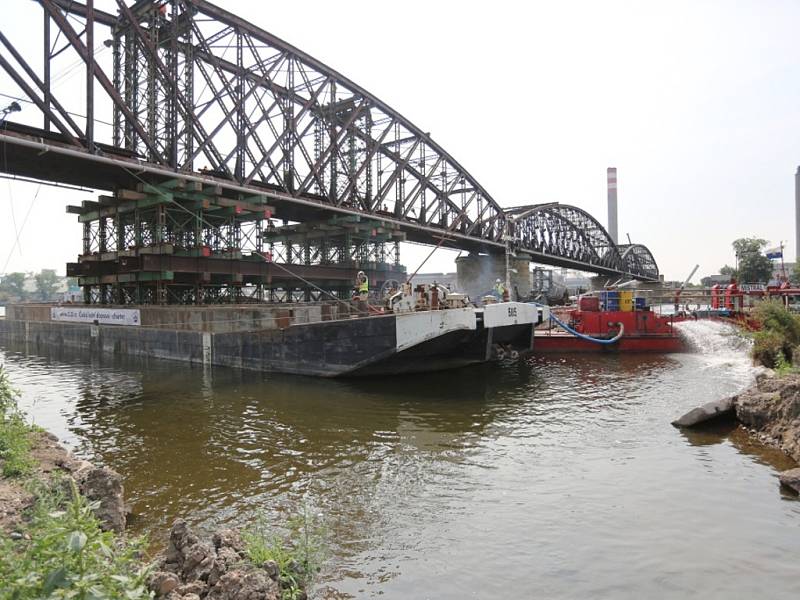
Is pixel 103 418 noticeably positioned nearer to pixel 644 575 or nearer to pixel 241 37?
pixel 644 575

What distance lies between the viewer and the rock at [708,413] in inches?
473

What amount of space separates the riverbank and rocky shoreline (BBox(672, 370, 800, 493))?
946 centimetres

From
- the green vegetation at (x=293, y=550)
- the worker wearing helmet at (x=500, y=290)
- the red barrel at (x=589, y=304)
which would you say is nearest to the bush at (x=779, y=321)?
the red barrel at (x=589, y=304)


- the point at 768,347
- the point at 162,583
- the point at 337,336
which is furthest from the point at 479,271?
the point at 162,583

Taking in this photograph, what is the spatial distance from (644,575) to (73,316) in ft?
134

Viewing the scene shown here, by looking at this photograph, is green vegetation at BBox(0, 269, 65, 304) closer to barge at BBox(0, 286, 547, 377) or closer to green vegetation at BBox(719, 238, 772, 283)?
barge at BBox(0, 286, 547, 377)

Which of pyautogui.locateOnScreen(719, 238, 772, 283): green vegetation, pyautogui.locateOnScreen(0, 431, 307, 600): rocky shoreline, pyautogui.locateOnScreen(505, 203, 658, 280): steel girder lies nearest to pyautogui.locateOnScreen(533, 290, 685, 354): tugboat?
pyautogui.locateOnScreen(0, 431, 307, 600): rocky shoreline

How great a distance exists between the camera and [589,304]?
3028cm

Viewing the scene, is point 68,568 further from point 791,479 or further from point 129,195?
point 129,195

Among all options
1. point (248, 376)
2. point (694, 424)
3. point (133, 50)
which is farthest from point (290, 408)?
point (133, 50)

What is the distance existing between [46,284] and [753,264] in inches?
7836

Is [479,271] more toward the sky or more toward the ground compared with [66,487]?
more toward the sky

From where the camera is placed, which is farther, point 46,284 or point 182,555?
point 46,284

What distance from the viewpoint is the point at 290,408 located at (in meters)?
15.5
